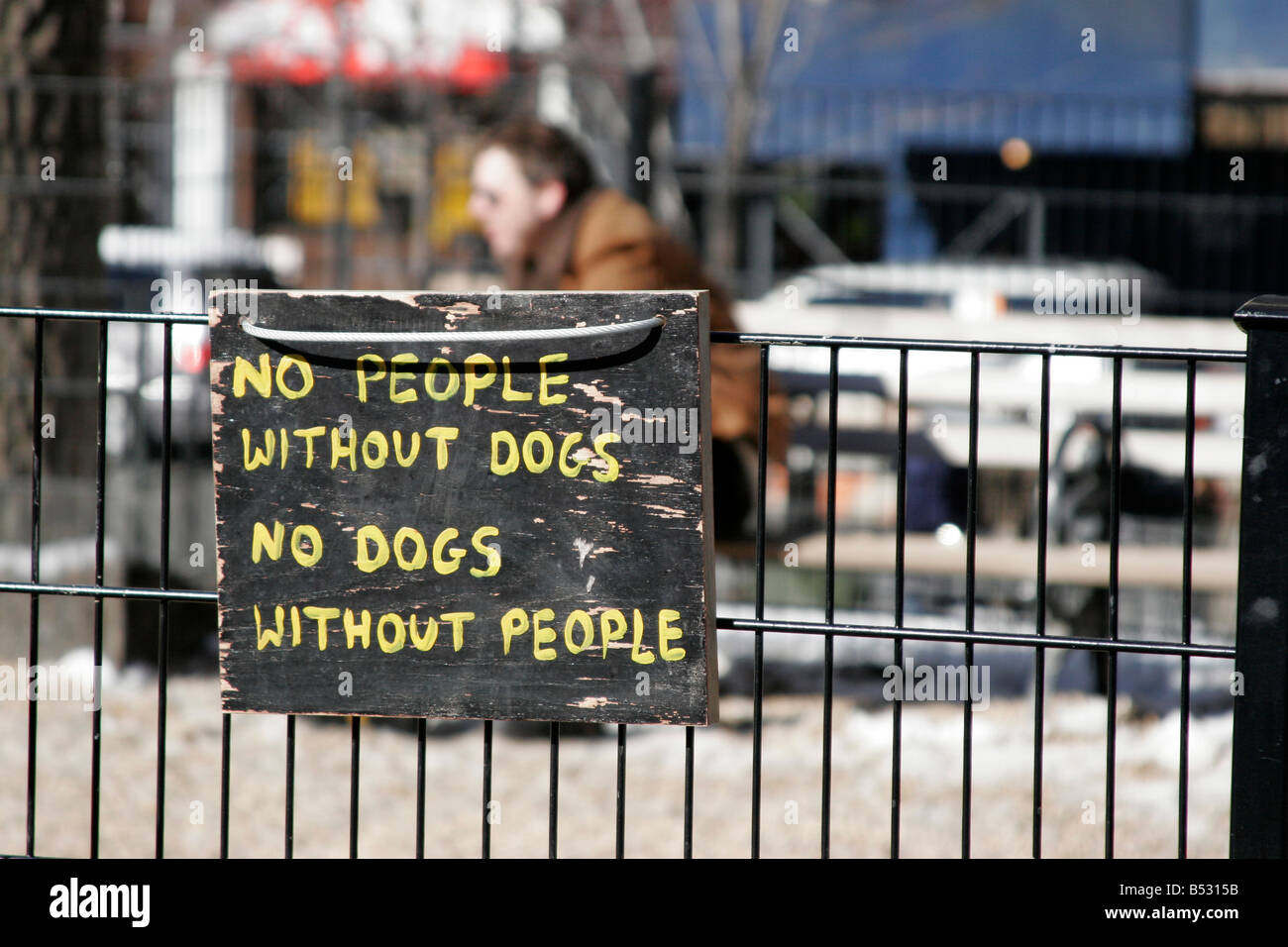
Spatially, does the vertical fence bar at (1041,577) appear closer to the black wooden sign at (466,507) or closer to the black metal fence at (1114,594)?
the black metal fence at (1114,594)

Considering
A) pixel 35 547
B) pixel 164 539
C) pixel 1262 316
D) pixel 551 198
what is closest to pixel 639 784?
pixel 551 198

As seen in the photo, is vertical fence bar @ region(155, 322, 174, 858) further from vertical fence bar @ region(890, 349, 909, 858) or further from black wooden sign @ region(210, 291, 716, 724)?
vertical fence bar @ region(890, 349, 909, 858)

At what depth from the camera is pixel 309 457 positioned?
97.5 inches

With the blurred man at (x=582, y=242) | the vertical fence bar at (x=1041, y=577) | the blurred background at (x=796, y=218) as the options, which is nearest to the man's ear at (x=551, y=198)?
the blurred man at (x=582, y=242)

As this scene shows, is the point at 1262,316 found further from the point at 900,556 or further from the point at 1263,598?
the point at 900,556

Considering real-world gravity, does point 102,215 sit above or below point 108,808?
above

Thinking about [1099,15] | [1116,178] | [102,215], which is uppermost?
[1099,15]

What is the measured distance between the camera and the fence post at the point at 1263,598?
7.59 ft

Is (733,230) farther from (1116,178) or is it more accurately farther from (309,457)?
(309,457)

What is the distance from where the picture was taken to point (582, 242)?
191 inches

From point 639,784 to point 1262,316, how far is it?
9.15ft

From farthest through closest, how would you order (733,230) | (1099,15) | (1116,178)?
(1099,15) < (1116,178) < (733,230)
